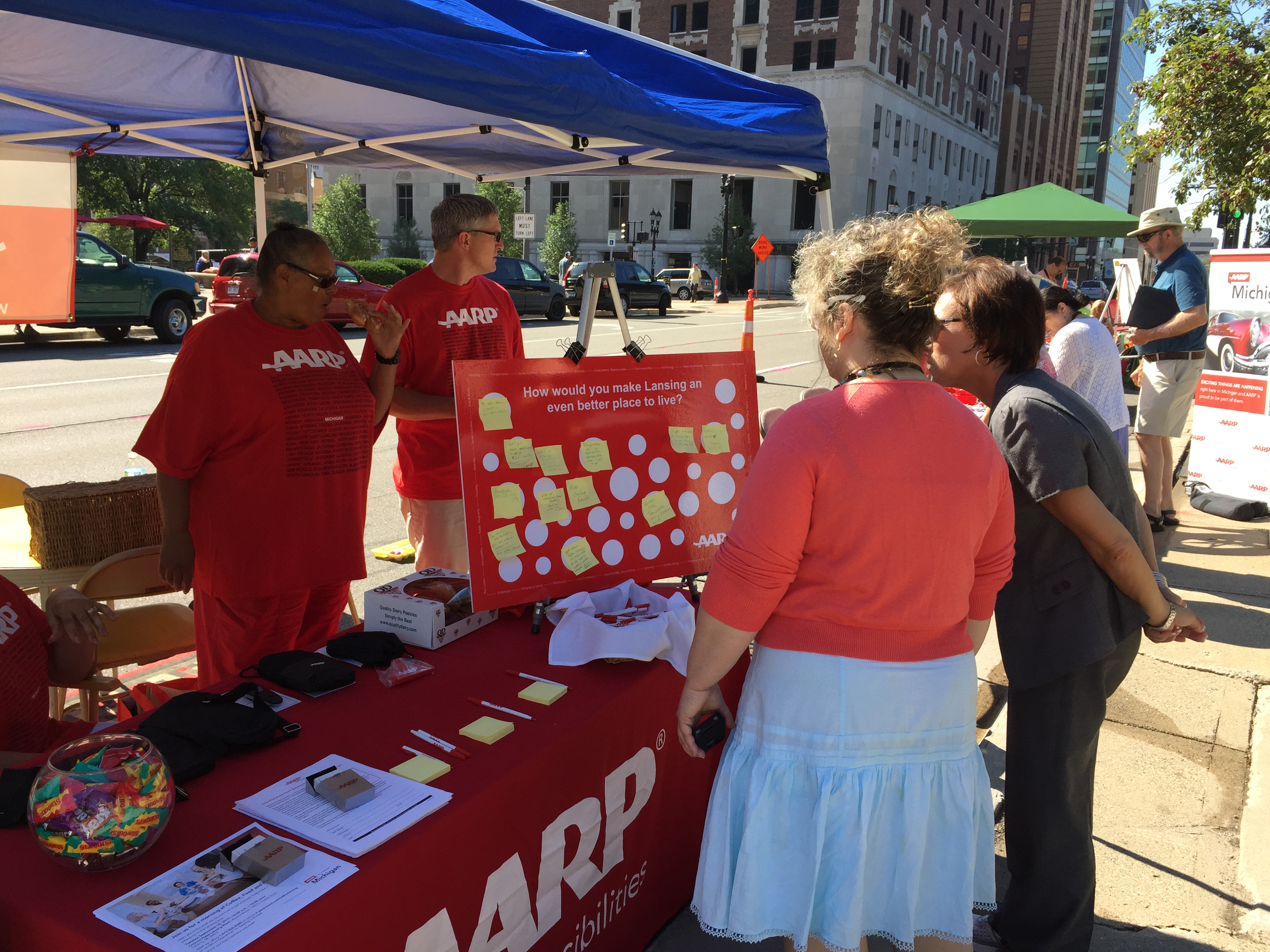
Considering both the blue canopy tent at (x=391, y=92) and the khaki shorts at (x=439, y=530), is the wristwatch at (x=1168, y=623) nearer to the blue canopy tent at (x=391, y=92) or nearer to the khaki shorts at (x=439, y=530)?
the blue canopy tent at (x=391, y=92)

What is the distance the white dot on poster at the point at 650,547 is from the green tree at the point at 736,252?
47.5 metres

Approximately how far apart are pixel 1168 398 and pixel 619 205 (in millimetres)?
53083

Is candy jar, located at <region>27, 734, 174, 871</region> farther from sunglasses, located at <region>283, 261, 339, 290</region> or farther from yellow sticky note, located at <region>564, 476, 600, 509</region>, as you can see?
sunglasses, located at <region>283, 261, 339, 290</region>

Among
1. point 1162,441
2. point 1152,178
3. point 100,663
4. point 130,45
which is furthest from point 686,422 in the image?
point 1152,178

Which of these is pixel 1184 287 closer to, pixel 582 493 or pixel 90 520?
pixel 582 493

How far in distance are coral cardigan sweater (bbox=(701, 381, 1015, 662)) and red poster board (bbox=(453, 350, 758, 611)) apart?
101cm

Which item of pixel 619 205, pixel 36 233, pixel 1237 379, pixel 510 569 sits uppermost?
pixel 619 205

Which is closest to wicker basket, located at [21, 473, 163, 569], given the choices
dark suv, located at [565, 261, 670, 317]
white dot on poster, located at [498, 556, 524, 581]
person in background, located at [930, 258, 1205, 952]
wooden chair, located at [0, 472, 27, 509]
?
wooden chair, located at [0, 472, 27, 509]

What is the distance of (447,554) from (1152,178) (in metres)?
133

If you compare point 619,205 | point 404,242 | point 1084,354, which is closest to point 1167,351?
point 1084,354

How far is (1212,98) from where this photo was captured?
33.0ft

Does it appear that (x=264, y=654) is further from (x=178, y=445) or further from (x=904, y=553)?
(x=904, y=553)

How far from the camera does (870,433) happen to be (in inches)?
63.6

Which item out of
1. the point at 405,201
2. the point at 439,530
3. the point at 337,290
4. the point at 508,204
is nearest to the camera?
the point at 439,530
